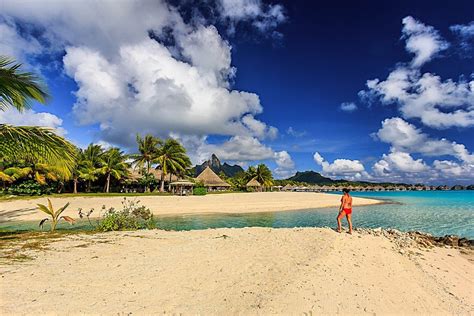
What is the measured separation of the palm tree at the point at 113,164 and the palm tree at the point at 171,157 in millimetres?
5145

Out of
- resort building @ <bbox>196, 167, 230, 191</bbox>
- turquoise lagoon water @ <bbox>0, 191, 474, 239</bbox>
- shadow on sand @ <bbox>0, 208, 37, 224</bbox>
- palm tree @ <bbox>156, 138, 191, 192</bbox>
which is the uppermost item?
palm tree @ <bbox>156, 138, 191, 192</bbox>

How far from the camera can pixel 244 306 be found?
433 cm

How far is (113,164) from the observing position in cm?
4125

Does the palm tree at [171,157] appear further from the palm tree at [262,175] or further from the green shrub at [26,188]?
the palm tree at [262,175]

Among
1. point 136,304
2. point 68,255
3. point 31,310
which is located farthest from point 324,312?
point 68,255

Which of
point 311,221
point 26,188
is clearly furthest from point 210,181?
point 311,221

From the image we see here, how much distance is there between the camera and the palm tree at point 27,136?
7.43 metres

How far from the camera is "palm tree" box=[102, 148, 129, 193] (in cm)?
4044

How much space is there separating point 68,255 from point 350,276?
641 centimetres

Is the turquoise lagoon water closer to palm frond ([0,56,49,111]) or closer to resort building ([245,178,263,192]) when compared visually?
palm frond ([0,56,49,111])

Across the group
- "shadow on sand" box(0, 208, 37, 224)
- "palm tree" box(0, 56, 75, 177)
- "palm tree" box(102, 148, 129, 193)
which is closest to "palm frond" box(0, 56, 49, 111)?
"palm tree" box(0, 56, 75, 177)

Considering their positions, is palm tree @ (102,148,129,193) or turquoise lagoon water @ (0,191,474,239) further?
palm tree @ (102,148,129,193)

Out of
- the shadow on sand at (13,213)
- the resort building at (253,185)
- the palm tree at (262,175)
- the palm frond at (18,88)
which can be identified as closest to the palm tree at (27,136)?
the palm frond at (18,88)

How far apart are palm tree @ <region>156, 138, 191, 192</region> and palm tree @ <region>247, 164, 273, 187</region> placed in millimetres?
23743
